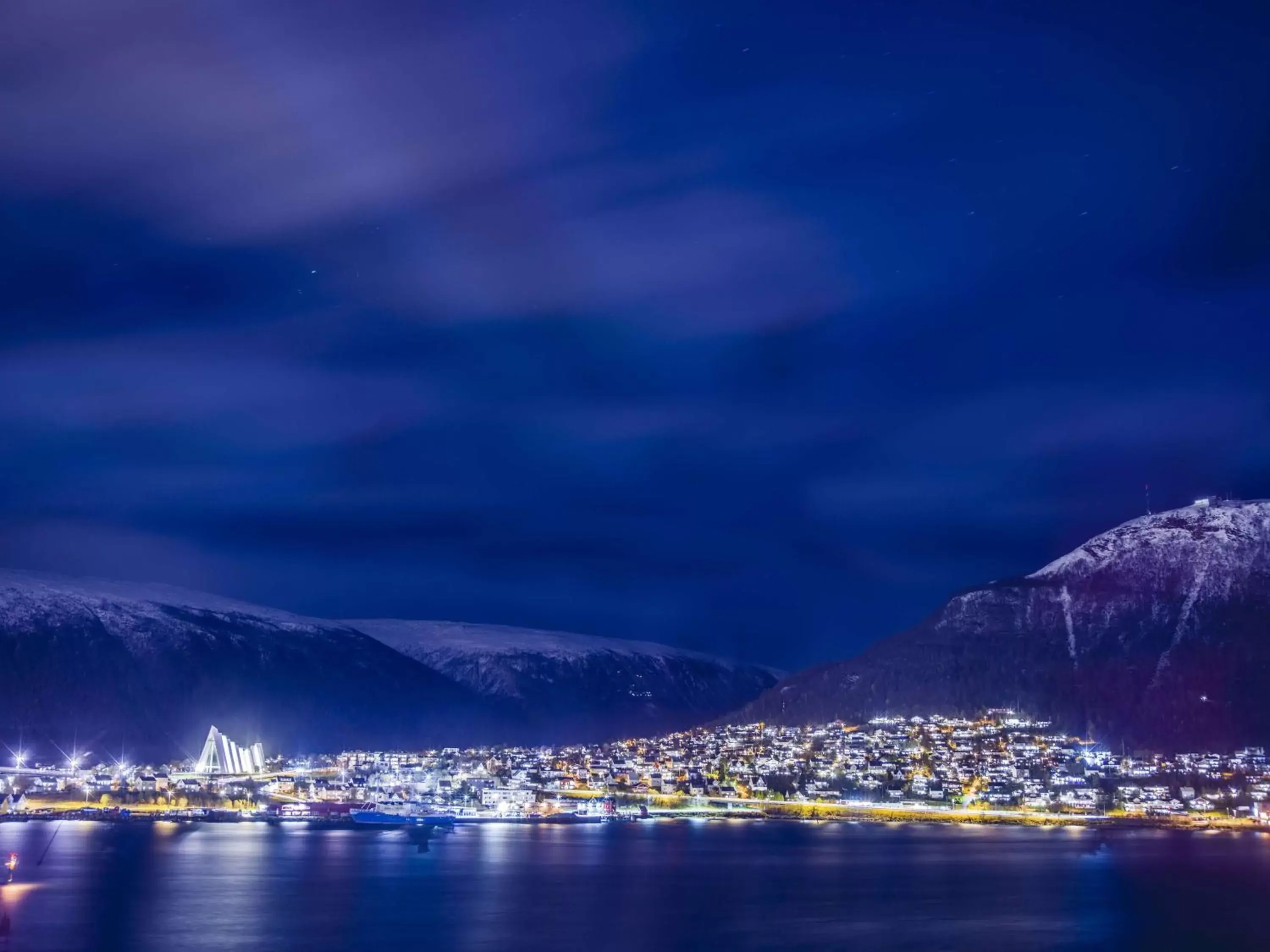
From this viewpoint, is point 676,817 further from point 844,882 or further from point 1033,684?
point 844,882

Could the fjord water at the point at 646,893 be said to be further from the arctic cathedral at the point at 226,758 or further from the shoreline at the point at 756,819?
the arctic cathedral at the point at 226,758

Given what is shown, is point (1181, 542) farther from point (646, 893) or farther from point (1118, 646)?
point (646, 893)

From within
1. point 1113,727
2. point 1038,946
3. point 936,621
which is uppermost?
point 936,621

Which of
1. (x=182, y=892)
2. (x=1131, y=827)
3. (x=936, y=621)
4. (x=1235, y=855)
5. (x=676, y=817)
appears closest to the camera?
(x=182, y=892)

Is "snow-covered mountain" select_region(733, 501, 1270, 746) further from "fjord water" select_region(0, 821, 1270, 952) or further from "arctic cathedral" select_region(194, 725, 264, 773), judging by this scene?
"arctic cathedral" select_region(194, 725, 264, 773)

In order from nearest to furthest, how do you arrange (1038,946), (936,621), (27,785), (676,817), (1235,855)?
(1038,946) < (1235,855) < (676,817) < (27,785) < (936,621)

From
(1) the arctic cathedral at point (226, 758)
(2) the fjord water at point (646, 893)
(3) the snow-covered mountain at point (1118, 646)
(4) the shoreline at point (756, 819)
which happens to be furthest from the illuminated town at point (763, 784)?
(2) the fjord water at point (646, 893)

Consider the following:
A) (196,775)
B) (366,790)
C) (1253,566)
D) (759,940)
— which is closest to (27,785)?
(196,775)
